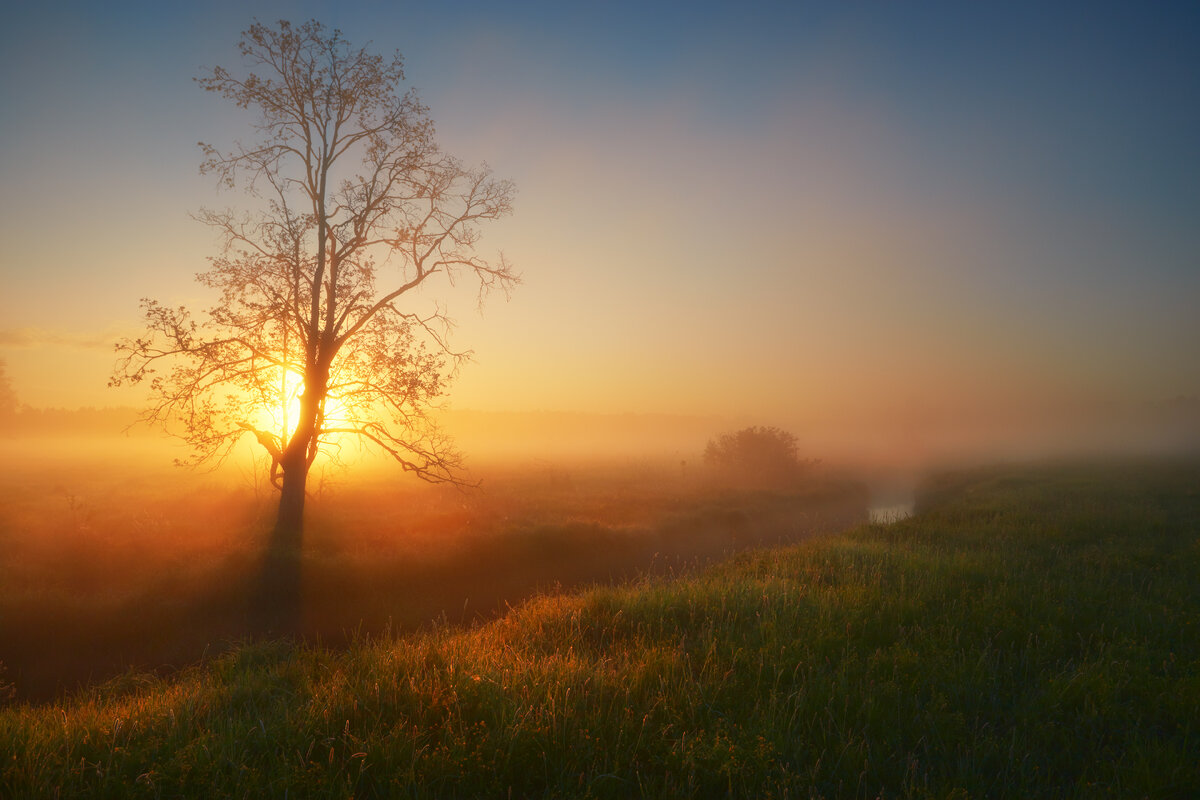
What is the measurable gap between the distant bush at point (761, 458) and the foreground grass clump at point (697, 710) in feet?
101

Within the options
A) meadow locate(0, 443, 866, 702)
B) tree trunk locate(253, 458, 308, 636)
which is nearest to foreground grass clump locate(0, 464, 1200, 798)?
meadow locate(0, 443, 866, 702)

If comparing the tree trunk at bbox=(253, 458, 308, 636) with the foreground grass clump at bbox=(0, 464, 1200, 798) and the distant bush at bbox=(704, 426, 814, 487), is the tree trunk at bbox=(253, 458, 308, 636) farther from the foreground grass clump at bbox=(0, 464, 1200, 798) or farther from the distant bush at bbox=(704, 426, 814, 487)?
the distant bush at bbox=(704, 426, 814, 487)

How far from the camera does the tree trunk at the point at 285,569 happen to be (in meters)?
11.1

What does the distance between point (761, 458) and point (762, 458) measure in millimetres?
75

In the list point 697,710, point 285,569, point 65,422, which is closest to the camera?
point 697,710

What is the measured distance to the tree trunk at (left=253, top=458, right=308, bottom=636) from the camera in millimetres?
11125

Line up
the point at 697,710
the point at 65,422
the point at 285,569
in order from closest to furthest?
1. the point at 697,710
2. the point at 285,569
3. the point at 65,422

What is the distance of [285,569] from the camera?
12312mm

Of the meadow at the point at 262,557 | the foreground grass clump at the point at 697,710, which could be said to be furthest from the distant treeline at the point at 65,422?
the foreground grass clump at the point at 697,710

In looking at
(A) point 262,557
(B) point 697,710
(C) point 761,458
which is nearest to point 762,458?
(C) point 761,458

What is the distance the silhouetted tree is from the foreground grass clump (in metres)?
30.7

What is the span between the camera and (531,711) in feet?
14.1

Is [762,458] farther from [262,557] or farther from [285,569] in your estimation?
[262,557]

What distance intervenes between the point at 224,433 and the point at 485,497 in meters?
12.1
